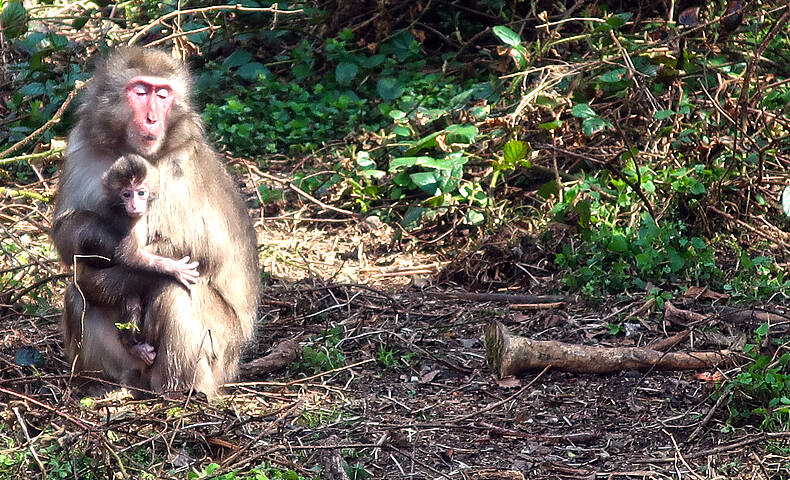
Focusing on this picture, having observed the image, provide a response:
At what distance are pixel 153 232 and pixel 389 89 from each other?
358 cm

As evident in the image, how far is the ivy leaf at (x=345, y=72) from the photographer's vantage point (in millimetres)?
8078

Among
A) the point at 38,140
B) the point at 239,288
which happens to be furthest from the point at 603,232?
the point at 38,140

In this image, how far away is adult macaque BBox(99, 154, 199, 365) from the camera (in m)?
4.46

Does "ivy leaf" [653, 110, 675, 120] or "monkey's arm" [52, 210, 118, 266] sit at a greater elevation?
"monkey's arm" [52, 210, 118, 266]

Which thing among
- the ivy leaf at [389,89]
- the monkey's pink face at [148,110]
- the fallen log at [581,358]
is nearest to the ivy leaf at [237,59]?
the ivy leaf at [389,89]

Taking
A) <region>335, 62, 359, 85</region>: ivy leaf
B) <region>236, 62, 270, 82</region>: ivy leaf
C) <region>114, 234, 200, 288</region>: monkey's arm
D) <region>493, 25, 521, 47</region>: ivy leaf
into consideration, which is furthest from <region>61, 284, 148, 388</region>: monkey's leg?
<region>236, 62, 270, 82</region>: ivy leaf

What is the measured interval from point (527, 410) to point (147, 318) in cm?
174

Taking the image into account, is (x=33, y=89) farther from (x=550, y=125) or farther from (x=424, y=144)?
(x=550, y=125)

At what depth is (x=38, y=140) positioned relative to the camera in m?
7.37

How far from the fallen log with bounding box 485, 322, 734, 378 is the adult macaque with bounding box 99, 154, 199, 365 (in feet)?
4.81

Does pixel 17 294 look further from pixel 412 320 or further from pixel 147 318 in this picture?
pixel 412 320

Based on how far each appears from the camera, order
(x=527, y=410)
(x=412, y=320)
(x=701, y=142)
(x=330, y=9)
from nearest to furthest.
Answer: (x=527, y=410)
(x=412, y=320)
(x=701, y=142)
(x=330, y=9)

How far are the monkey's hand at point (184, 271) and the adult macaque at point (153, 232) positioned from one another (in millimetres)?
32

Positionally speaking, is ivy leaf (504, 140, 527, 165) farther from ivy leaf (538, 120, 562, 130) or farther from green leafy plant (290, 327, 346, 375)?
green leafy plant (290, 327, 346, 375)
